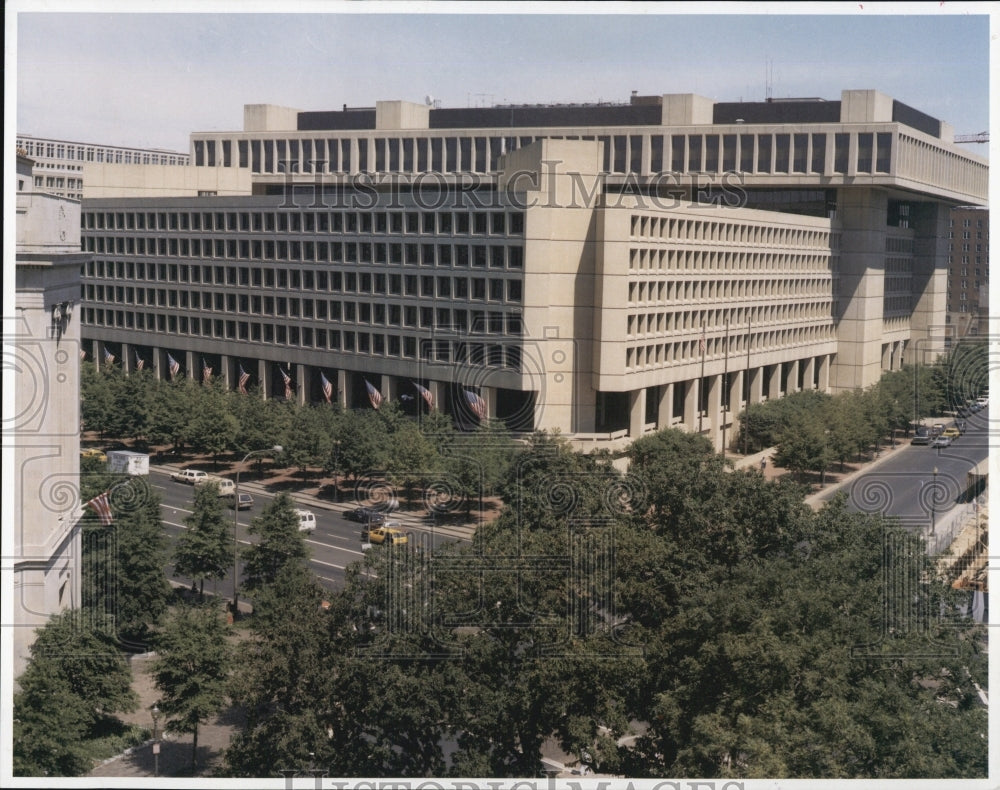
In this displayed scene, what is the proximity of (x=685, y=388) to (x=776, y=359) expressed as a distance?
10238 mm

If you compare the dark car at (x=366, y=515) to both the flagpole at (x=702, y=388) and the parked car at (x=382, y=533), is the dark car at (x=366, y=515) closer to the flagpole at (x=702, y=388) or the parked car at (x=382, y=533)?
the parked car at (x=382, y=533)

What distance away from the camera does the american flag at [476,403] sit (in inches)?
1778

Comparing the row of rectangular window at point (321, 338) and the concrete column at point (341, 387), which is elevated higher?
the row of rectangular window at point (321, 338)

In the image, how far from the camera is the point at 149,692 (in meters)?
27.4

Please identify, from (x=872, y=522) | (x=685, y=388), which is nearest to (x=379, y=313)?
(x=685, y=388)

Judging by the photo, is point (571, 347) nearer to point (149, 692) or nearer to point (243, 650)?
point (149, 692)

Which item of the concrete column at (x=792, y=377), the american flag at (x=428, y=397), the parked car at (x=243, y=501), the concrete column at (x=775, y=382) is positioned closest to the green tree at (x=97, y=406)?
the parked car at (x=243, y=501)

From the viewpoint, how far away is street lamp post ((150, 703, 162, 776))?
74.5 feet

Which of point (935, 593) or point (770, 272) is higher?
point (770, 272)

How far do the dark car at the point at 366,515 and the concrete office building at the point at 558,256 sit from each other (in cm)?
1029

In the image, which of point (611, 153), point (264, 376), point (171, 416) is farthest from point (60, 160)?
point (171, 416)

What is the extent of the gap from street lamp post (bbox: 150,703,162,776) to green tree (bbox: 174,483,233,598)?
304 inches

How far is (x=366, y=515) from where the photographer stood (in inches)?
1694

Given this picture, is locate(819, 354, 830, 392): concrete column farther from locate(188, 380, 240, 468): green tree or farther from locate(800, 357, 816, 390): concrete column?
locate(188, 380, 240, 468): green tree
